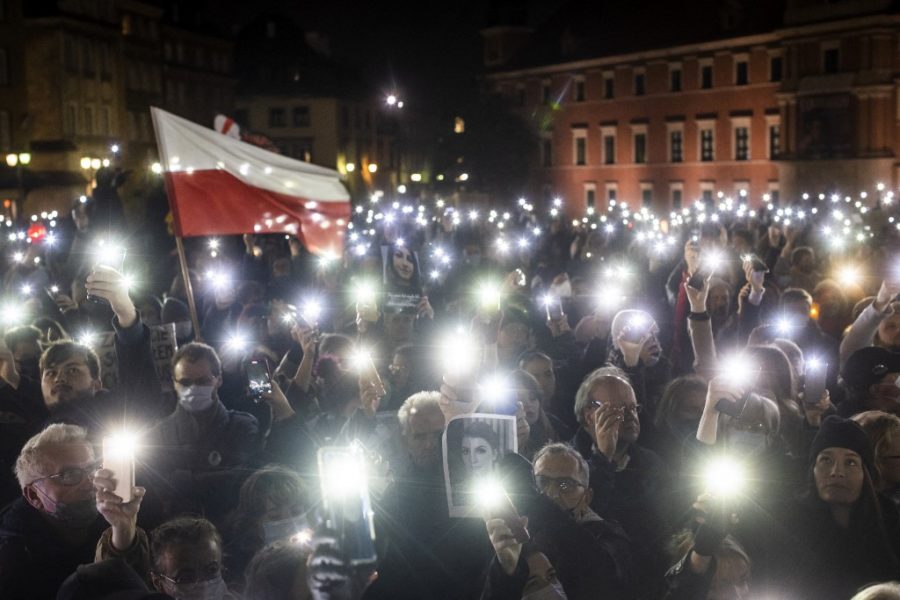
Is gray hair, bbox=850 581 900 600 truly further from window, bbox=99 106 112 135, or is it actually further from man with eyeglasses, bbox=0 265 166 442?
window, bbox=99 106 112 135

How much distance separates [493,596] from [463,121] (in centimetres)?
6434

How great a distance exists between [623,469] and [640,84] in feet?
197

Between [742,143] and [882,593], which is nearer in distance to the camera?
[882,593]

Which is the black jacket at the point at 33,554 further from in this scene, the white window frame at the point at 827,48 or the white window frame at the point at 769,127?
the white window frame at the point at 769,127

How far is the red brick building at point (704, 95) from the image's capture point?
49.5 metres

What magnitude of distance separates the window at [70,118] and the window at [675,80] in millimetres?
30947

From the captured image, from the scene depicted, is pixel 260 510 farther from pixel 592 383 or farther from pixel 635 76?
pixel 635 76

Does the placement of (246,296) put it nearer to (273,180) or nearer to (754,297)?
(273,180)

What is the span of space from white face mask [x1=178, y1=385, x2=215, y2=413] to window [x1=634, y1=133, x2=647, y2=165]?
59.5m

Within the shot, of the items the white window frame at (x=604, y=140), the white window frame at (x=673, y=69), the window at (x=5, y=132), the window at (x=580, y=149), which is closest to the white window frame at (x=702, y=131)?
the white window frame at (x=673, y=69)

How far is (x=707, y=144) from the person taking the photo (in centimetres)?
6009

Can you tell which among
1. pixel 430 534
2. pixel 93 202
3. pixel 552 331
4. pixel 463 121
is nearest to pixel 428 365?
pixel 552 331

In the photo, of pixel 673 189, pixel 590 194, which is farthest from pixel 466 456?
pixel 590 194

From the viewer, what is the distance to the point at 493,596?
3.65m
